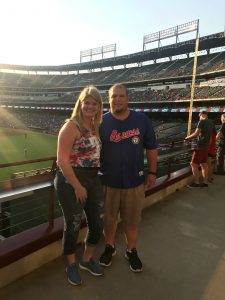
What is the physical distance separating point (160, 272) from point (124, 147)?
151cm

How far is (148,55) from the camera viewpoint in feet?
178

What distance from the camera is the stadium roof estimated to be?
43481 mm

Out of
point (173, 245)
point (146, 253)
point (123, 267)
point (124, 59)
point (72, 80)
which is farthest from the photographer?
point (72, 80)

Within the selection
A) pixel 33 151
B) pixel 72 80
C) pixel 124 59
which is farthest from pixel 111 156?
pixel 72 80

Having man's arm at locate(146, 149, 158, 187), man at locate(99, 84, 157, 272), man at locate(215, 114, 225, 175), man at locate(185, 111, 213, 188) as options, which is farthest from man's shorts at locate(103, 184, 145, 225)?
man at locate(215, 114, 225, 175)

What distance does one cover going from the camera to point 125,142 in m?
3.01

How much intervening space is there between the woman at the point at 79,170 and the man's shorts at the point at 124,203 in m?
0.29

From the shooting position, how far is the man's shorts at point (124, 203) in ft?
10.4

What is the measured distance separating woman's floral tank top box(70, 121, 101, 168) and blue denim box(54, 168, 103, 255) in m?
0.07

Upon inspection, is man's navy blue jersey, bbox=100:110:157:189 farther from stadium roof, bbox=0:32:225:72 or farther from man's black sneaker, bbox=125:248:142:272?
stadium roof, bbox=0:32:225:72

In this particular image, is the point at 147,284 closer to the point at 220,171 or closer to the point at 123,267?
the point at 123,267

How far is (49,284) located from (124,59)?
195 feet

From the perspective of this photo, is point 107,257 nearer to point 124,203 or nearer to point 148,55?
point 124,203

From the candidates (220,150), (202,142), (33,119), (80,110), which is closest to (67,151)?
(80,110)
